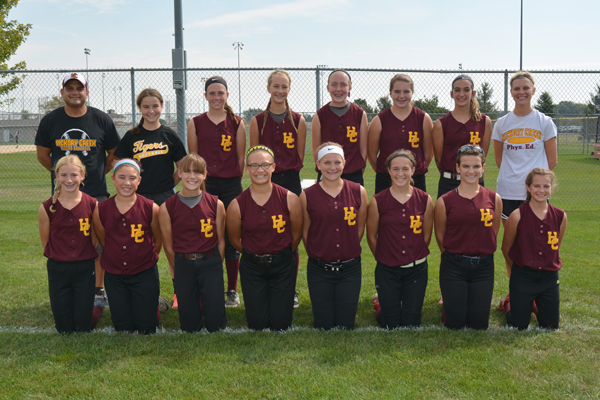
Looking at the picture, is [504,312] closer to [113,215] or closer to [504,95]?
[113,215]

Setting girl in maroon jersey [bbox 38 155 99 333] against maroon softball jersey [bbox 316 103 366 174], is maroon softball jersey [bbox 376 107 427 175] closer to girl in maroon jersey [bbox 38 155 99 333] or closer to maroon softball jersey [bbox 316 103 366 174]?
maroon softball jersey [bbox 316 103 366 174]

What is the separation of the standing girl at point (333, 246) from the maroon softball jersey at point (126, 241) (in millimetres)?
1384

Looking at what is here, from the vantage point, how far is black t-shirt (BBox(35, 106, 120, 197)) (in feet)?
14.8

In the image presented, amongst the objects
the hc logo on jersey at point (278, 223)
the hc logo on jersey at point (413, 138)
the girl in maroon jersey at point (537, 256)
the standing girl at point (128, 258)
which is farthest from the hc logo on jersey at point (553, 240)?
the standing girl at point (128, 258)

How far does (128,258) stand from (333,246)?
171 centimetres

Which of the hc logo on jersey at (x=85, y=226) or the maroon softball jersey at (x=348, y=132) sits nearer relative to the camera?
the hc logo on jersey at (x=85, y=226)

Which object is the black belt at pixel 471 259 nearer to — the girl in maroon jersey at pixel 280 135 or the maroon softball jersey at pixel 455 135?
the maroon softball jersey at pixel 455 135

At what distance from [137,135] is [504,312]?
389 cm

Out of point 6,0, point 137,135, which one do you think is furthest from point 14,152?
point 137,135

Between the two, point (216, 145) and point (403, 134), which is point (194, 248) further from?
point (403, 134)

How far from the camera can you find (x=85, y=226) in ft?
13.1

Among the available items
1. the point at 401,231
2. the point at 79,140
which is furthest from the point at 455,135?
the point at 79,140

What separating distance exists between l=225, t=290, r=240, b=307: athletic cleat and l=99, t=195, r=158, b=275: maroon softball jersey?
40.5 inches

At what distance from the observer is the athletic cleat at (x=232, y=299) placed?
4.77m
